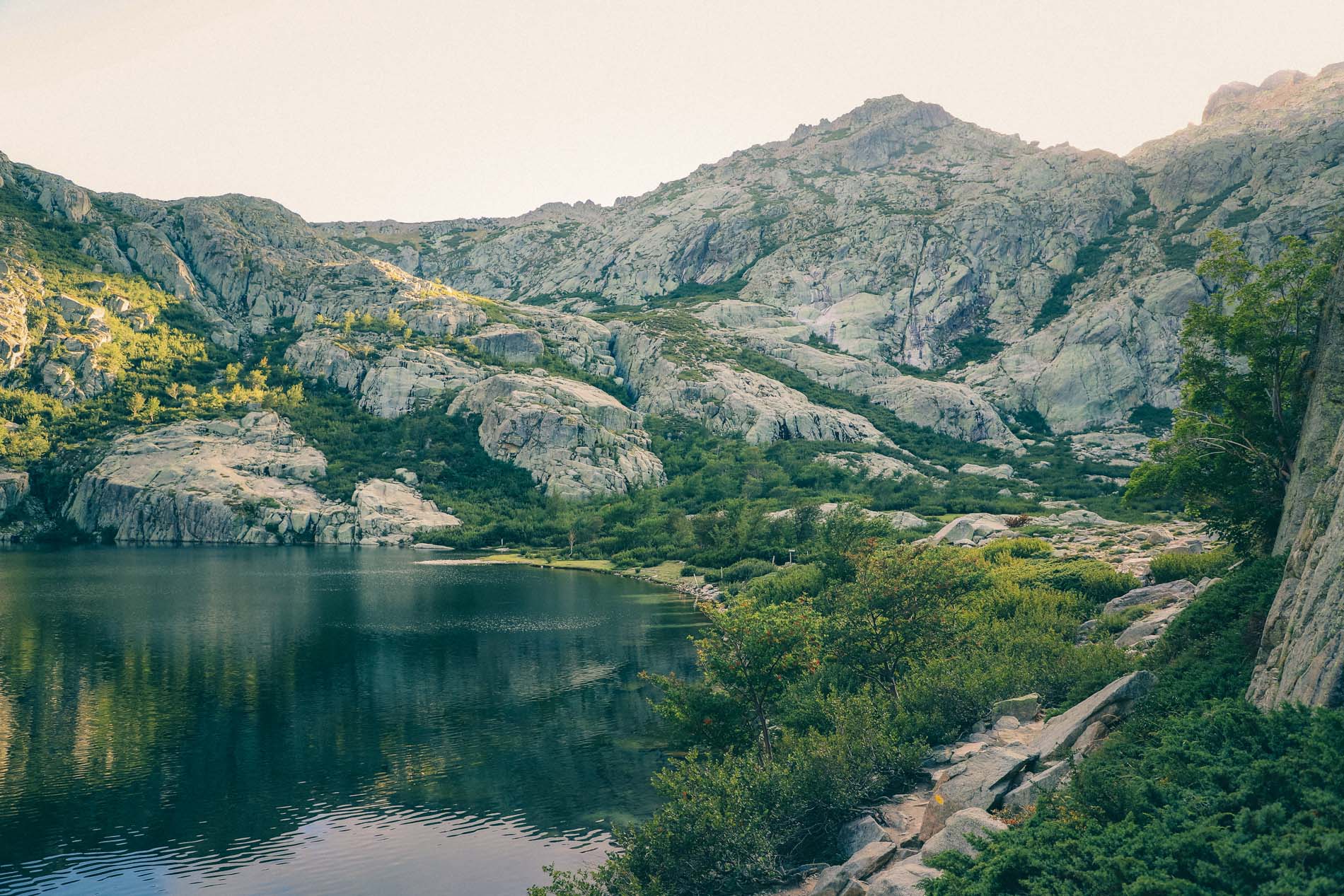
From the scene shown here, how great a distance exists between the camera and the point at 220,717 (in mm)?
42875

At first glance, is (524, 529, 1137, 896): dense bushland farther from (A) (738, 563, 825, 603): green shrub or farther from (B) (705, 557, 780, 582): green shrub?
(B) (705, 557, 780, 582): green shrub

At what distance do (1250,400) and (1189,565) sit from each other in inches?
511

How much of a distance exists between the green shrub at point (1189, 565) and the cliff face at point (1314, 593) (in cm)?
1634

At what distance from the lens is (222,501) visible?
158500 millimetres

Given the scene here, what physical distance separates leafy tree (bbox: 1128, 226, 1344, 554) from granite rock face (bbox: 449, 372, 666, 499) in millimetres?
147747

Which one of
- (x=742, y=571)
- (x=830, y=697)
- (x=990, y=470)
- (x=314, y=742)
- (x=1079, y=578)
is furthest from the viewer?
(x=990, y=470)

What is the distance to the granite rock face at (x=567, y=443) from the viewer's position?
596ft

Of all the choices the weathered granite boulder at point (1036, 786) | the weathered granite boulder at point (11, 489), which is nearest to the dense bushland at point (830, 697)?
the weathered granite boulder at point (1036, 786)

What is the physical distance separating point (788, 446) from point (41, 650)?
150 metres

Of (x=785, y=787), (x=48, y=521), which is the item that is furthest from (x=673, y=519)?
(x=48, y=521)

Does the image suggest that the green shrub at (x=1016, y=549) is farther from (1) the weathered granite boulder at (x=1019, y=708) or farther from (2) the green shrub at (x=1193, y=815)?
A: (2) the green shrub at (x=1193, y=815)

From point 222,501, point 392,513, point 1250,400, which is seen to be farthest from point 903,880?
point 222,501

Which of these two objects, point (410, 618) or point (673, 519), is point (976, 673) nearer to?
point (410, 618)

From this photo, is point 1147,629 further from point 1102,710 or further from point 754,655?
point 754,655
